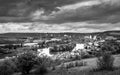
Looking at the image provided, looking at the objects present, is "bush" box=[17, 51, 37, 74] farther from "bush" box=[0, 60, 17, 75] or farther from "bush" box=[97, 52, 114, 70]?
"bush" box=[97, 52, 114, 70]

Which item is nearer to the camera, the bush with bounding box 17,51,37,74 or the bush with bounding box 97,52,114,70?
the bush with bounding box 97,52,114,70

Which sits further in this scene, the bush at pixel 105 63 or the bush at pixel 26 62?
the bush at pixel 26 62

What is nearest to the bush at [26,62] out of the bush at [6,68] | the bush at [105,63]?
the bush at [6,68]

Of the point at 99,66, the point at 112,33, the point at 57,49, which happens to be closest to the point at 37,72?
the point at 99,66

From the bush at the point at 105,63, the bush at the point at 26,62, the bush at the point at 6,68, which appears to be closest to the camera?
the bush at the point at 105,63

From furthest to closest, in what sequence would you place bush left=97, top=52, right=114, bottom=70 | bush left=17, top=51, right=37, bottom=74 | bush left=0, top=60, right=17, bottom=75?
bush left=17, top=51, right=37, bottom=74
bush left=0, top=60, right=17, bottom=75
bush left=97, top=52, right=114, bottom=70

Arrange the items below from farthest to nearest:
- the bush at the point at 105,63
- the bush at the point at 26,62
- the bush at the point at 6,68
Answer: the bush at the point at 26,62, the bush at the point at 6,68, the bush at the point at 105,63

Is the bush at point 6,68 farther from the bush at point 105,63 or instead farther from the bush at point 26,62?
the bush at point 105,63

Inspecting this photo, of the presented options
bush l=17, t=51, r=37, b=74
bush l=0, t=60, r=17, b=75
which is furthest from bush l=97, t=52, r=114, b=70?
bush l=0, t=60, r=17, b=75
